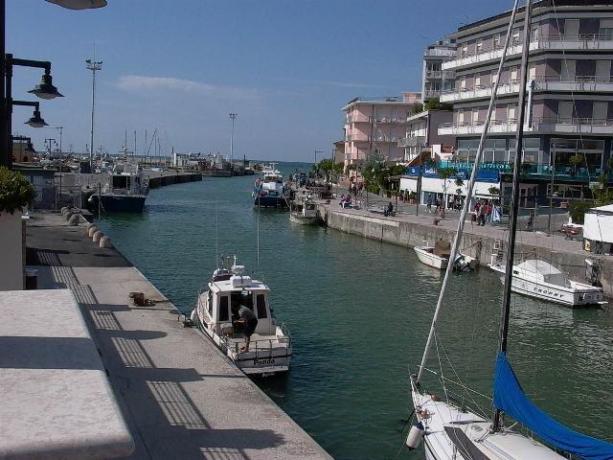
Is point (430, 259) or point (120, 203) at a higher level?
point (120, 203)

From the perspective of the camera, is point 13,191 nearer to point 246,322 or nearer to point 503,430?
point 246,322

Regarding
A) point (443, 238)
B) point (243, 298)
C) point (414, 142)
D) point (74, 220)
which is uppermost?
point (414, 142)

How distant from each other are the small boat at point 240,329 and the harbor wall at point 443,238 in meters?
18.9

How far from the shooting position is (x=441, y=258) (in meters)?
38.5

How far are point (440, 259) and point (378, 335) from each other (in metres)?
15.4

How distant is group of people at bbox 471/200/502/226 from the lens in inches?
1839

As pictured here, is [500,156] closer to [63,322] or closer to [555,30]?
[555,30]

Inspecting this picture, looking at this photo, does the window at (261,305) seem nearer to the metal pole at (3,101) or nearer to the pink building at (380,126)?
the metal pole at (3,101)

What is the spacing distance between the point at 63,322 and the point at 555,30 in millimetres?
48548

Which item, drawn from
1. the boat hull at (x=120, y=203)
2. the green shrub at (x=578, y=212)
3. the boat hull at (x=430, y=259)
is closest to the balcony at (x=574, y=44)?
the green shrub at (x=578, y=212)

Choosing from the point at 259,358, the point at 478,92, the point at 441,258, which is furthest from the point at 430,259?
the point at 478,92

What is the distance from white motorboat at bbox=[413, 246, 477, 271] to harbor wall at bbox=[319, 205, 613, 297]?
1.42 metres

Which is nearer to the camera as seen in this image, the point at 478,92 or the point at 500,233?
the point at 500,233

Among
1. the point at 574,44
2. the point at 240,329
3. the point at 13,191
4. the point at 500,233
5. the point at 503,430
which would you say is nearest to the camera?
the point at 503,430
